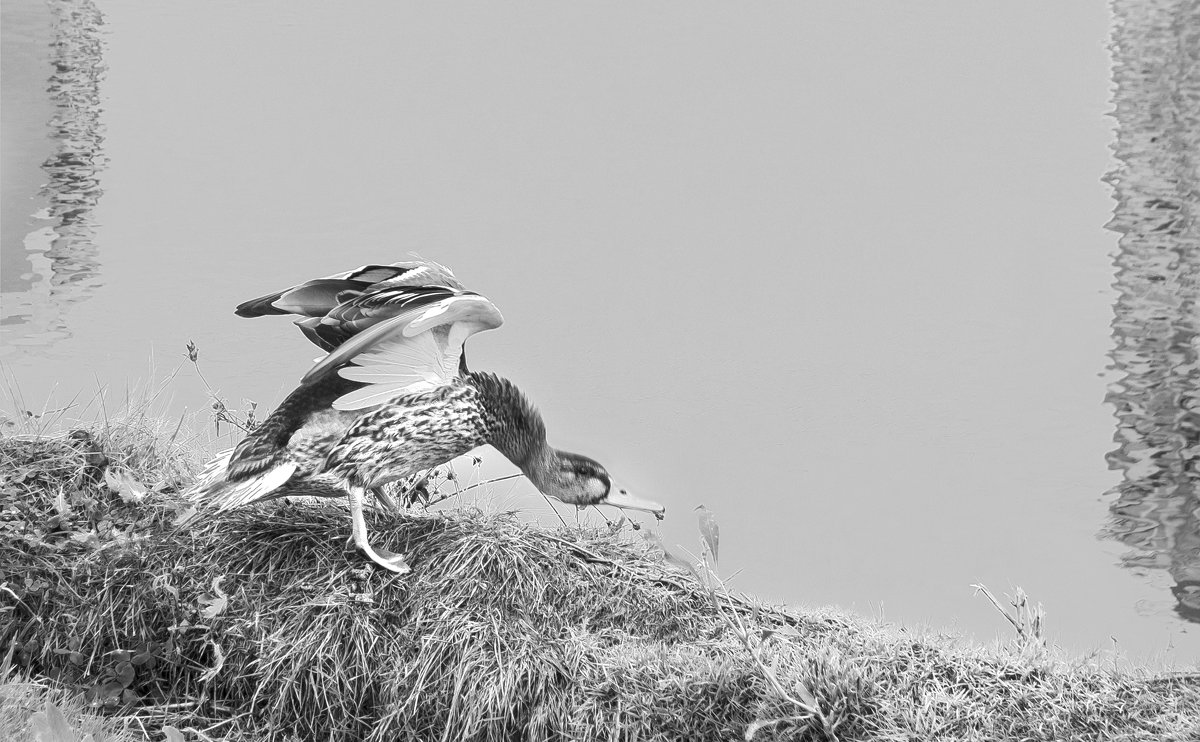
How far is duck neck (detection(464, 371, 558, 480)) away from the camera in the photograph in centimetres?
310

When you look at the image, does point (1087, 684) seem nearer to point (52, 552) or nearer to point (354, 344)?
point (354, 344)

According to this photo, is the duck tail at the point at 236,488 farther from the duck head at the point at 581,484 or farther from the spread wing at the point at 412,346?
the duck head at the point at 581,484

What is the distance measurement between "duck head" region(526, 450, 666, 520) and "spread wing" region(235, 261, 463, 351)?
0.67 meters

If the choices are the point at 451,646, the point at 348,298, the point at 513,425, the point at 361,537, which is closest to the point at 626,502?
the point at 513,425

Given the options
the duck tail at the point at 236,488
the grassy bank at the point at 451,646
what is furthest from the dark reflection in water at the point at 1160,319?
the duck tail at the point at 236,488

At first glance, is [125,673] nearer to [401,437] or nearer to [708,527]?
[401,437]

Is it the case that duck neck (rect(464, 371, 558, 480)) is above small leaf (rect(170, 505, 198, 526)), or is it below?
above

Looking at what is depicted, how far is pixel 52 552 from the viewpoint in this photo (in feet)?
10.6

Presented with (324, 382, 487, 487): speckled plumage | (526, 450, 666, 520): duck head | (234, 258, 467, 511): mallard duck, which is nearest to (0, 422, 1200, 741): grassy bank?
(526, 450, 666, 520): duck head

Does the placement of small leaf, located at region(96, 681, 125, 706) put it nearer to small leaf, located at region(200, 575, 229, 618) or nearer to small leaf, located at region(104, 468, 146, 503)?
small leaf, located at region(200, 575, 229, 618)

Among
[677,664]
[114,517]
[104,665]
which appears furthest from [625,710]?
[114,517]

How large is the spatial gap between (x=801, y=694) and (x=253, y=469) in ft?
5.60

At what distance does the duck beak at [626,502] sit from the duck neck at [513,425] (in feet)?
0.76

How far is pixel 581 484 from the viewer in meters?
3.33
